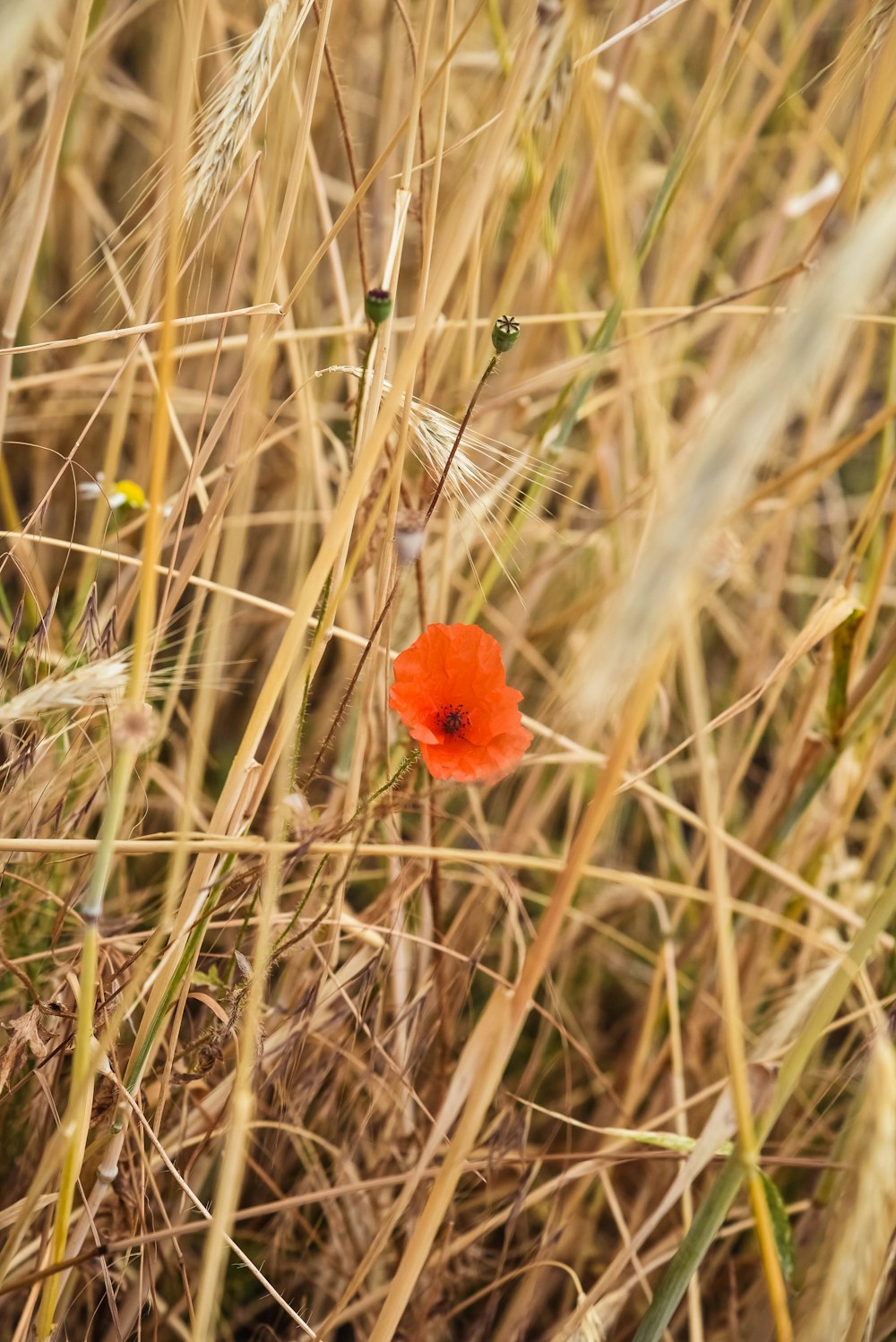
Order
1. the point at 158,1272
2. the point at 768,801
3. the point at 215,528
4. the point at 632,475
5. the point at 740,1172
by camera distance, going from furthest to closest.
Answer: the point at 632,475
the point at 768,801
the point at 158,1272
the point at 215,528
the point at 740,1172

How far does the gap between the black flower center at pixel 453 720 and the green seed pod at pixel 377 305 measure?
0.22 meters

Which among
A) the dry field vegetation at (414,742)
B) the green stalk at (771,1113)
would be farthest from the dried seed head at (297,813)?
the green stalk at (771,1113)

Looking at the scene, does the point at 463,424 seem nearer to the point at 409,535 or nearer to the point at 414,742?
the point at 409,535

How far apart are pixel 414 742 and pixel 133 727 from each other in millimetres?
229

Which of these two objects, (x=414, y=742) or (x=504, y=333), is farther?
(x=414, y=742)

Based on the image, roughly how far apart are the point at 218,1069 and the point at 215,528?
338 mm

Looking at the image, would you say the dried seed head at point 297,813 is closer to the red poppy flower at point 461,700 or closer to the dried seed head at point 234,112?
the red poppy flower at point 461,700

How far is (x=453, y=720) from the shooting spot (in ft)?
1.73

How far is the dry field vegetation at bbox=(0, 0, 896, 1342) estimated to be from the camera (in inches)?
14.8

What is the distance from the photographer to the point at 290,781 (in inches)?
17.6

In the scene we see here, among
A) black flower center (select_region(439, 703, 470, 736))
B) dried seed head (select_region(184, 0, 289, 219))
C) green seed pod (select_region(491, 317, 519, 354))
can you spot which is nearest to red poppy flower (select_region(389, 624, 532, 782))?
black flower center (select_region(439, 703, 470, 736))

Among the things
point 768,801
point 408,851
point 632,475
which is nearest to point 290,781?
point 408,851

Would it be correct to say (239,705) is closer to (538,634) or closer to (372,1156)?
(538,634)

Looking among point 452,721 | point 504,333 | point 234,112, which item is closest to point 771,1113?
point 452,721
